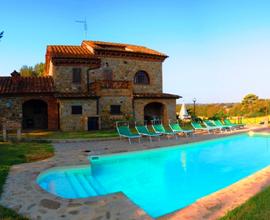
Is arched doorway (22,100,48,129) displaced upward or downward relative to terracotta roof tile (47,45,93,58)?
downward

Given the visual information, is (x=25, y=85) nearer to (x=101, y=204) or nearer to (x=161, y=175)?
(x=161, y=175)

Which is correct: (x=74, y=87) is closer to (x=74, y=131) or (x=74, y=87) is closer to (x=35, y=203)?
(x=74, y=131)

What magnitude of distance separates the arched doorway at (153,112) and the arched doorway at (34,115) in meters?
10.2

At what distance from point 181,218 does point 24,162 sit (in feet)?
22.5

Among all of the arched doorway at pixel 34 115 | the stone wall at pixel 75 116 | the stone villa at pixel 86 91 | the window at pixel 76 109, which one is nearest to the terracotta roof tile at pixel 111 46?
the stone villa at pixel 86 91

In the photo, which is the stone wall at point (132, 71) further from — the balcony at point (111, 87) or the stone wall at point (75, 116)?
the stone wall at point (75, 116)

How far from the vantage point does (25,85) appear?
20328mm

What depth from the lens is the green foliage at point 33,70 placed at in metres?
35.6

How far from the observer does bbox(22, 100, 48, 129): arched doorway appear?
22109mm

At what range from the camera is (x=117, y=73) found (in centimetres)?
2303

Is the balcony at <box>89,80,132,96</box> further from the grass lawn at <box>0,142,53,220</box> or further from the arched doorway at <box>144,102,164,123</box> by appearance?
the grass lawn at <box>0,142,53,220</box>

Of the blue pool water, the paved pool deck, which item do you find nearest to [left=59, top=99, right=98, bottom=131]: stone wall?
the blue pool water

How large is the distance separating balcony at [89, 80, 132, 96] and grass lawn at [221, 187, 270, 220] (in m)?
15.7

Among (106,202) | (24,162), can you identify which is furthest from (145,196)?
(24,162)
